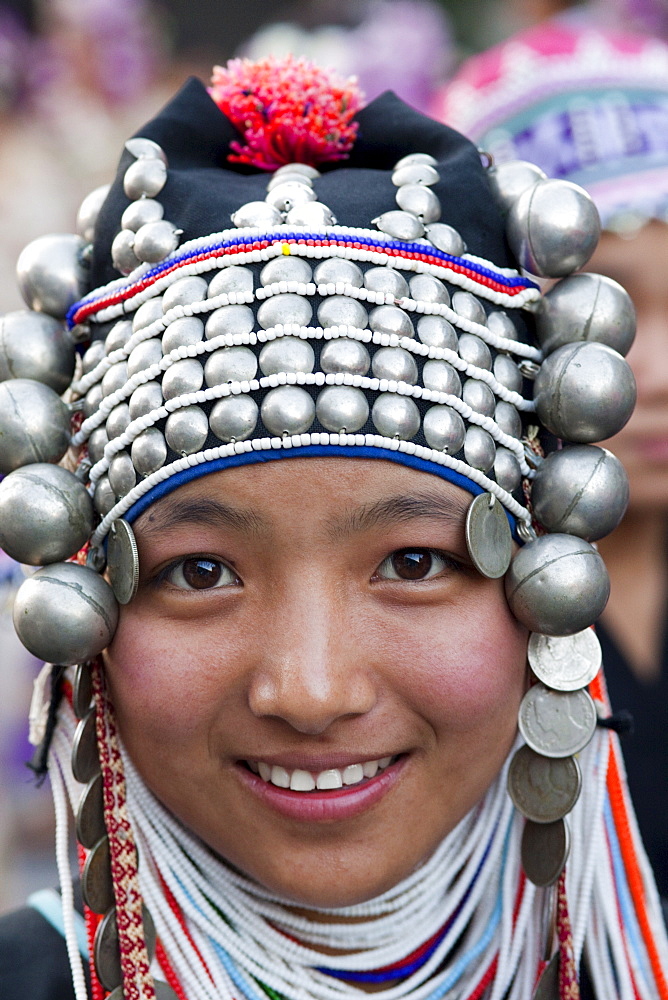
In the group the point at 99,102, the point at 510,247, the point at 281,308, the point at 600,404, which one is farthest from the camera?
the point at 99,102

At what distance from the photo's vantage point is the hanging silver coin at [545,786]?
180cm

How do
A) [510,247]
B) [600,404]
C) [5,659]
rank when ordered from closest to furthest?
[600,404] → [510,247] → [5,659]

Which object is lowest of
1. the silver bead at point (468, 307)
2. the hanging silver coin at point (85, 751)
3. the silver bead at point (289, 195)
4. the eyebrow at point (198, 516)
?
the hanging silver coin at point (85, 751)

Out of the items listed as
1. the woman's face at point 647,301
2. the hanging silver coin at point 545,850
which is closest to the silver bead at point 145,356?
the hanging silver coin at point 545,850

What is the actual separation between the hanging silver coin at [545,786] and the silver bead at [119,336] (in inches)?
32.6

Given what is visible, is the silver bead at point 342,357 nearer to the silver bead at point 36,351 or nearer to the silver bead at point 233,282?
the silver bead at point 233,282

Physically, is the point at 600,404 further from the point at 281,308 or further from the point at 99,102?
the point at 99,102

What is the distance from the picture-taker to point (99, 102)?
572 cm

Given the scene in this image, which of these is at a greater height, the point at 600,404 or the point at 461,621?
the point at 600,404

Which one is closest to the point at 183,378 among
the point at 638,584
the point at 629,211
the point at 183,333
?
the point at 183,333

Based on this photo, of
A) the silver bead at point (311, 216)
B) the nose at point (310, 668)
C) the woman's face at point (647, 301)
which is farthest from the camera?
the woman's face at point (647, 301)

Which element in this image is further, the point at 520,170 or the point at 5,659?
the point at 5,659

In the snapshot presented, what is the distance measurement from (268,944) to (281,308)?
935 millimetres

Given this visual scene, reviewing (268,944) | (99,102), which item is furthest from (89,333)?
(99,102)
